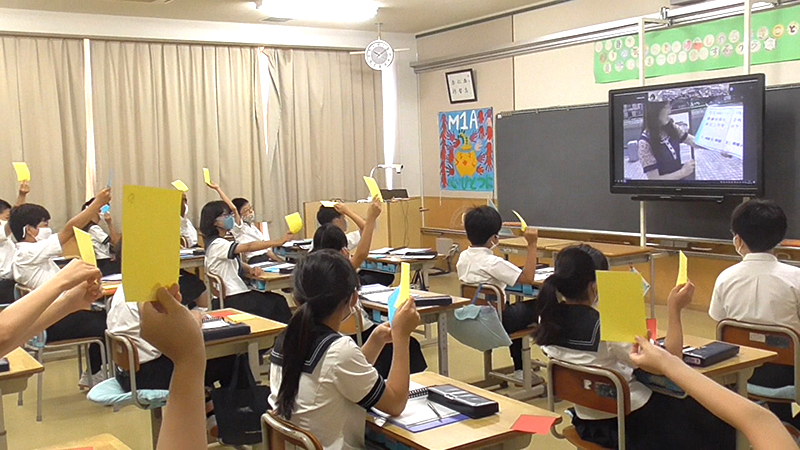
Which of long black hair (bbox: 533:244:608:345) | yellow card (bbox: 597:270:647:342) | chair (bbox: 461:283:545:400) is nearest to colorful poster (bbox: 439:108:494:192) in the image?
chair (bbox: 461:283:545:400)

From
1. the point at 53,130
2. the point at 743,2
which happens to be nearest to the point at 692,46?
the point at 743,2

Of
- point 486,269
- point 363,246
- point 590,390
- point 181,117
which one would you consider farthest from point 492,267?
point 181,117

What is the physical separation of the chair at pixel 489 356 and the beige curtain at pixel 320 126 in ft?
16.0

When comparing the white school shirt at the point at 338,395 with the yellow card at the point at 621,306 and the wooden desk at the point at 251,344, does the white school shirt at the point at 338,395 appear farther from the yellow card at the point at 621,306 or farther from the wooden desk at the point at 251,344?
the wooden desk at the point at 251,344

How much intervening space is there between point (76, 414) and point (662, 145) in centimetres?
479

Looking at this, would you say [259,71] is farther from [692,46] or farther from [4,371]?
[4,371]

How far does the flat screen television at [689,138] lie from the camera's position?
5.50 meters

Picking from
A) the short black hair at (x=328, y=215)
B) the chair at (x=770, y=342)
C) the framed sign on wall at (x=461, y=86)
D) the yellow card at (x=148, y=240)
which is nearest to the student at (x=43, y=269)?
the short black hair at (x=328, y=215)

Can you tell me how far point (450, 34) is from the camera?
9250 millimetres

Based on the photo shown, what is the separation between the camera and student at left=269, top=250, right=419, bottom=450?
2.13m

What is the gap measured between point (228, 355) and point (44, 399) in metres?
2.12

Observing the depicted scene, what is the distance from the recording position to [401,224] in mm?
8977

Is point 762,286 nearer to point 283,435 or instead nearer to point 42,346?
point 283,435

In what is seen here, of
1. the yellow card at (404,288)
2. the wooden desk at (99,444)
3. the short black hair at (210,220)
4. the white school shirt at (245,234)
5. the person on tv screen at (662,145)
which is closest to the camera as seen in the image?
the wooden desk at (99,444)
